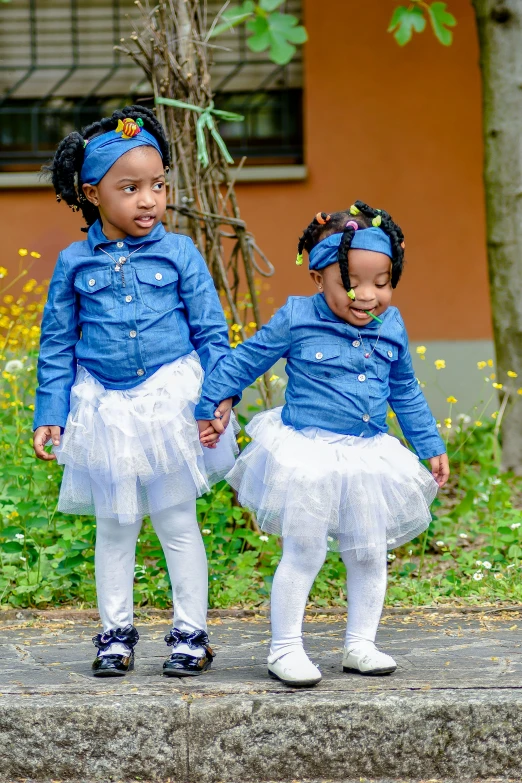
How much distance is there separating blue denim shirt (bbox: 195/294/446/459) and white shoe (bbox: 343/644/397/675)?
60 cm

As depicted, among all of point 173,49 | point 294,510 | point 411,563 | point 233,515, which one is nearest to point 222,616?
point 233,515

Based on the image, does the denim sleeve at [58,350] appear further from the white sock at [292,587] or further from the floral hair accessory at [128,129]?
the white sock at [292,587]

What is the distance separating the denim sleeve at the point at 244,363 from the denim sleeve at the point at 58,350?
16.0 inches

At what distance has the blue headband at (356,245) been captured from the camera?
2.95 metres

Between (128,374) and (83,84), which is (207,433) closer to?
(128,374)

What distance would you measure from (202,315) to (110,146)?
539 millimetres

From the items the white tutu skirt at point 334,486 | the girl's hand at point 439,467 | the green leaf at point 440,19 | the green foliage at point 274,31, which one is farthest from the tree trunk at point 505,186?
the white tutu skirt at point 334,486

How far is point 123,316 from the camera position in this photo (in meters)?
3.08

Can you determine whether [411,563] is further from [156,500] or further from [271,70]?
[271,70]

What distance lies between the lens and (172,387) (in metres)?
3.08

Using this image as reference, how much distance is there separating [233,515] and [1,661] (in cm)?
124

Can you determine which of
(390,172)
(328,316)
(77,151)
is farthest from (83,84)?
(328,316)

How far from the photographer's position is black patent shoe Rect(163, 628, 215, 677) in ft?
10.2

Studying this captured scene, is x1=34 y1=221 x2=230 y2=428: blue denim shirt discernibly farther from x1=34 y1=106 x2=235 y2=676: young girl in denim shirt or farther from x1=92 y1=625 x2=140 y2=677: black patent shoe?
x1=92 y1=625 x2=140 y2=677: black patent shoe
